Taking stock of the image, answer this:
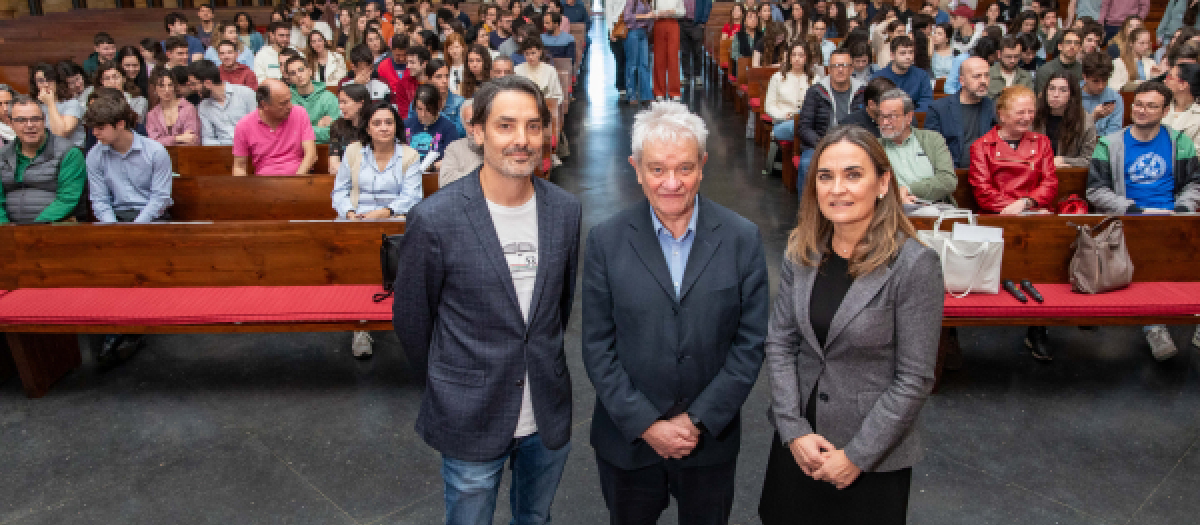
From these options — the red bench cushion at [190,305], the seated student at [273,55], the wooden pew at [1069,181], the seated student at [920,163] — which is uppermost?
the seated student at [273,55]

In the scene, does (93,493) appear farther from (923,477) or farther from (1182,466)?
(1182,466)

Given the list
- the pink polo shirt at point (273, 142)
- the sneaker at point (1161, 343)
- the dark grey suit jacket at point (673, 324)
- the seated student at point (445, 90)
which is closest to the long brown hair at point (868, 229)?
the dark grey suit jacket at point (673, 324)

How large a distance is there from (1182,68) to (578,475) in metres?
4.87

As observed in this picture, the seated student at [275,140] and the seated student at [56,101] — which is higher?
the seated student at [56,101]

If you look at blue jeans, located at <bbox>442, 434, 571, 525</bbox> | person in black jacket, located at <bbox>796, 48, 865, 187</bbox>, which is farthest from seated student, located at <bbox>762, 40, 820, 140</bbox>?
blue jeans, located at <bbox>442, 434, 571, 525</bbox>

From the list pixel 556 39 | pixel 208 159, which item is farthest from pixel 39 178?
pixel 556 39

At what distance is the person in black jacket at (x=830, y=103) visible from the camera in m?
6.02

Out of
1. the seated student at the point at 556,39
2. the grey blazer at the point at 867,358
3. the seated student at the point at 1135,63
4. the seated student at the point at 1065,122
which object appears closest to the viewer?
the grey blazer at the point at 867,358

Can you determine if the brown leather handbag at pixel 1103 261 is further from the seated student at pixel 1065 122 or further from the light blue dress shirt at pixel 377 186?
the light blue dress shirt at pixel 377 186

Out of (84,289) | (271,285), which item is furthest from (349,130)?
(84,289)

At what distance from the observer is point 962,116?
204 inches

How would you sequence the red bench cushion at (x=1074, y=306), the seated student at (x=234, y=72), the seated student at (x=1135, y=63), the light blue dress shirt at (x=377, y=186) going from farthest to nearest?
the seated student at (x=234, y=72), the seated student at (x=1135, y=63), the light blue dress shirt at (x=377, y=186), the red bench cushion at (x=1074, y=306)

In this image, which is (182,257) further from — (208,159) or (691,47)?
(691,47)

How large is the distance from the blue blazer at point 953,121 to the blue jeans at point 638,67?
6.05m
